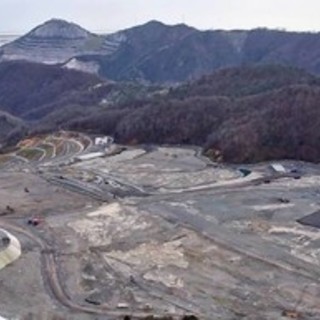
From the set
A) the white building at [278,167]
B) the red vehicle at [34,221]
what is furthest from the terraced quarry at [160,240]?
the white building at [278,167]

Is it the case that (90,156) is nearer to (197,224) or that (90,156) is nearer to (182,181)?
(182,181)

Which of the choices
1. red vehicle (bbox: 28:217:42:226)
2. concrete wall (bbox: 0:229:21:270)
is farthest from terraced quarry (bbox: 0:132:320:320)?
concrete wall (bbox: 0:229:21:270)

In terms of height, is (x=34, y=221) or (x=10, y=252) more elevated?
(x=10, y=252)

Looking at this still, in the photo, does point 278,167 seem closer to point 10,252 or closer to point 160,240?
point 160,240

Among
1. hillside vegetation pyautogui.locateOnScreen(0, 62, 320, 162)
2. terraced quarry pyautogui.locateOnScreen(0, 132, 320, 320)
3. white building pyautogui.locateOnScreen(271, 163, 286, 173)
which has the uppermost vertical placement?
hillside vegetation pyautogui.locateOnScreen(0, 62, 320, 162)

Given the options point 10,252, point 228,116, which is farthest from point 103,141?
point 10,252

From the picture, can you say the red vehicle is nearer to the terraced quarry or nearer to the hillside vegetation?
the terraced quarry

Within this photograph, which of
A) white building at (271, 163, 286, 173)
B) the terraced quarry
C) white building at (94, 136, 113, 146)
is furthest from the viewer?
white building at (94, 136, 113, 146)

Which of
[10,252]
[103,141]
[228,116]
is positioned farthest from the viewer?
[103,141]

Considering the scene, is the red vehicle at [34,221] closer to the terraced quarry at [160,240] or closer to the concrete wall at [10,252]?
the terraced quarry at [160,240]

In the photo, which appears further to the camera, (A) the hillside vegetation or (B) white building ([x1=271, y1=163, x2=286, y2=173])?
(A) the hillside vegetation
